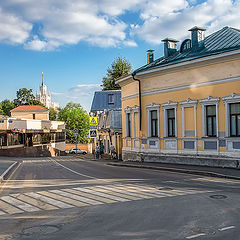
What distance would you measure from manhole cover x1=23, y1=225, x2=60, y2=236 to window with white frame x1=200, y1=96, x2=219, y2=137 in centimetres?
1424

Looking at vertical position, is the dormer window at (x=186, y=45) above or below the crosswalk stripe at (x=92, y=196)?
above

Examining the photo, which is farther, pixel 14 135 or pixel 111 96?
pixel 14 135

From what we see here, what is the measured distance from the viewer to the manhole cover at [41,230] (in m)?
7.25

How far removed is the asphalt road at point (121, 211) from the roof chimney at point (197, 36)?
12784mm

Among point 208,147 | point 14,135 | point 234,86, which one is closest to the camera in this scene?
point 234,86

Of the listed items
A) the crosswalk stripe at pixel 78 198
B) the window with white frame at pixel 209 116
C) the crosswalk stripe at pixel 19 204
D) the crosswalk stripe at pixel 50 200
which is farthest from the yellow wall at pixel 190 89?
the crosswalk stripe at pixel 19 204

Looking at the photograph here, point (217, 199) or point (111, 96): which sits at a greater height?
point (111, 96)

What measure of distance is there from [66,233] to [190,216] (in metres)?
3.01

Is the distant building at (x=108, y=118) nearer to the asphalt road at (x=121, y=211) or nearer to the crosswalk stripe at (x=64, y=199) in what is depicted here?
the asphalt road at (x=121, y=211)

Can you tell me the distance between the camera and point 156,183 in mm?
14203

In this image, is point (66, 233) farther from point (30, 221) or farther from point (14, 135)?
point (14, 135)

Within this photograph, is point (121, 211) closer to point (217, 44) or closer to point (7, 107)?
point (217, 44)

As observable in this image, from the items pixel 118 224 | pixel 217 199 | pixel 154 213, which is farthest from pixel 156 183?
pixel 118 224

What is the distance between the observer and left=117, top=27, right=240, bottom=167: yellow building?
19.2m
